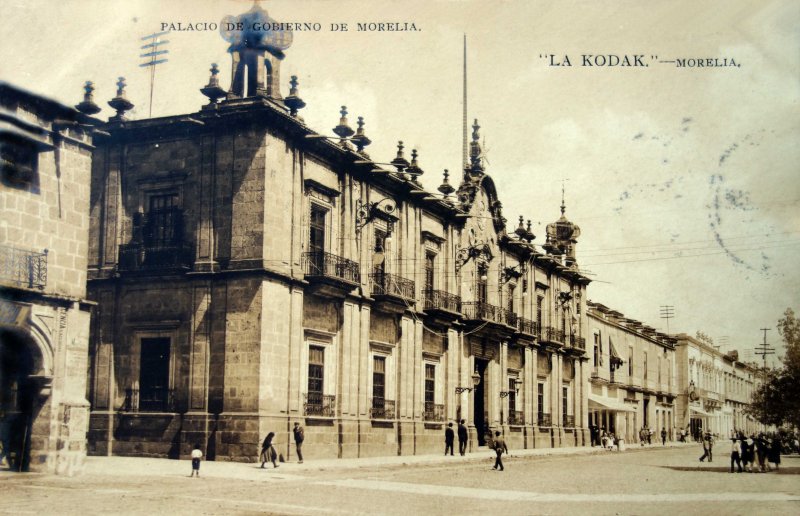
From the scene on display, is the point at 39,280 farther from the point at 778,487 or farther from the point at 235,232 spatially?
the point at 778,487

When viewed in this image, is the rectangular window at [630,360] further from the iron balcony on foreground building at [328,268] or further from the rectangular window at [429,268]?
the iron balcony on foreground building at [328,268]

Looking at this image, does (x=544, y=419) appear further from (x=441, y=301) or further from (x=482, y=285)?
(x=441, y=301)

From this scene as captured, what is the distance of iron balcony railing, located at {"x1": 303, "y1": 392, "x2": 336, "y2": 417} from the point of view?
25.4 meters

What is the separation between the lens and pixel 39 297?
17.6 meters

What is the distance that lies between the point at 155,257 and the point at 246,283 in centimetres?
306

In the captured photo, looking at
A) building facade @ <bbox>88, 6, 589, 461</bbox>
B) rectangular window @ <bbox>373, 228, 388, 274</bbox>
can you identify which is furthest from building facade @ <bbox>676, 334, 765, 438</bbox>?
building facade @ <bbox>88, 6, 589, 461</bbox>

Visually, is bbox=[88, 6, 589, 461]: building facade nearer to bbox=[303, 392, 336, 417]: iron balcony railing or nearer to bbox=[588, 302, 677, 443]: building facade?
bbox=[303, 392, 336, 417]: iron balcony railing

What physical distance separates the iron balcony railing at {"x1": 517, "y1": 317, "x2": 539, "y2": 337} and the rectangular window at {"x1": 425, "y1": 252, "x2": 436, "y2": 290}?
827 centimetres

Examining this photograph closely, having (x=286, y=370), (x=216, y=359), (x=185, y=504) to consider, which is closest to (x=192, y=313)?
(x=216, y=359)

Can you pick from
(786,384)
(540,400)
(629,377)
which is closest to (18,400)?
(786,384)

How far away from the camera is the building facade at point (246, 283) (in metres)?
23.9

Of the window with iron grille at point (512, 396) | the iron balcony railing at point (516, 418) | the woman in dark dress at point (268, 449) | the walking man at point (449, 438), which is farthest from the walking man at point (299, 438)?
the window with iron grille at point (512, 396)

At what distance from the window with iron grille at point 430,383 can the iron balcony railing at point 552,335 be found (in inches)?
483

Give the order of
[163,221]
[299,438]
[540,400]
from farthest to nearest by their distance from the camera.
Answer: [540,400] < [163,221] < [299,438]
